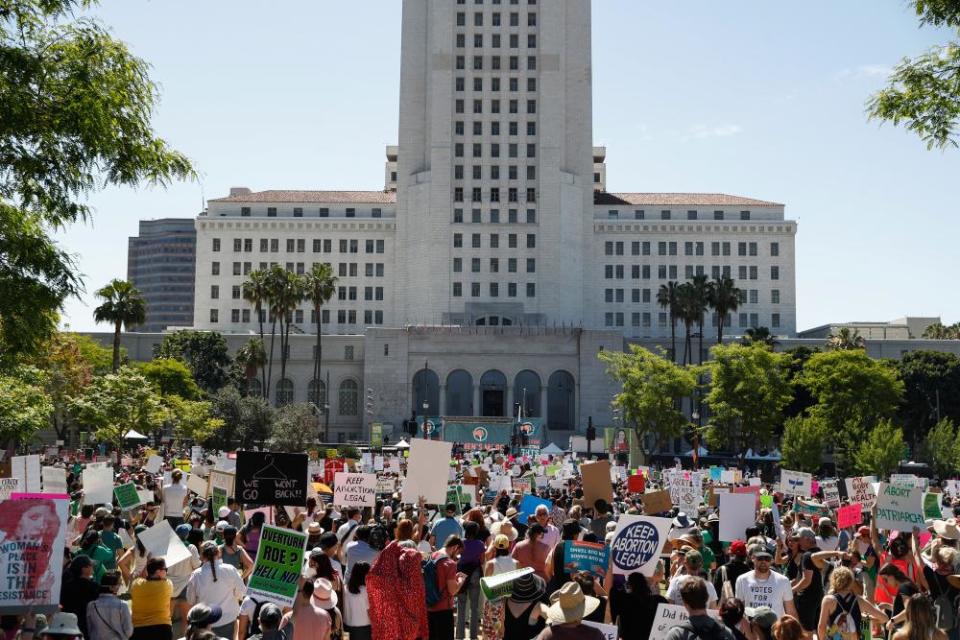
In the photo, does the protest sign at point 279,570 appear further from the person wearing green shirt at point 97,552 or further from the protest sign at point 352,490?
the protest sign at point 352,490

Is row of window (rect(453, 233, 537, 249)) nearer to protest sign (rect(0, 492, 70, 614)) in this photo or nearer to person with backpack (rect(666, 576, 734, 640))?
protest sign (rect(0, 492, 70, 614))

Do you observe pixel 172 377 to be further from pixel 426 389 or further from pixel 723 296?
pixel 723 296

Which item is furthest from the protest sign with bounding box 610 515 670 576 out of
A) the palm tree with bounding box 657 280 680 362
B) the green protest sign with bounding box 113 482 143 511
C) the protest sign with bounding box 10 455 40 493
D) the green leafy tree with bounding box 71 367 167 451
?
the palm tree with bounding box 657 280 680 362

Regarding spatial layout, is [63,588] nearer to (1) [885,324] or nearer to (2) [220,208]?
(2) [220,208]

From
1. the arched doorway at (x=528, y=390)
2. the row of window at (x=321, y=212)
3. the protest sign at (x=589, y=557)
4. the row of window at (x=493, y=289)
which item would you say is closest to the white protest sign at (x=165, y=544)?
the protest sign at (x=589, y=557)

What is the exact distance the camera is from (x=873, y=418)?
240ft

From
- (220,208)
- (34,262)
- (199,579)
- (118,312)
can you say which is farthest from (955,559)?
(220,208)

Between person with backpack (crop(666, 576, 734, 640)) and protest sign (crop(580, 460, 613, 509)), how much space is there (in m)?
11.1

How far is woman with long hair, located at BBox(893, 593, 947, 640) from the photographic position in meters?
8.88

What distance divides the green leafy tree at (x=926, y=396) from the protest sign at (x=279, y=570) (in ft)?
278

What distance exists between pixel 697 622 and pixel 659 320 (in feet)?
367

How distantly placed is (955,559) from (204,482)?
16.9m

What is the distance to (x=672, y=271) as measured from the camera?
120000 mm

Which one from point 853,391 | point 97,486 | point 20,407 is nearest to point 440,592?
point 97,486
